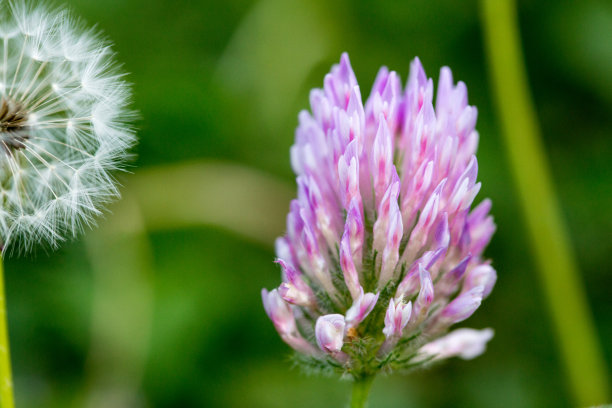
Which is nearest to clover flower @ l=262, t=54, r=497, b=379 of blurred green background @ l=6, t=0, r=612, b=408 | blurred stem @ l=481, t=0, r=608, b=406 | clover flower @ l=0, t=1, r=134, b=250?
clover flower @ l=0, t=1, r=134, b=250

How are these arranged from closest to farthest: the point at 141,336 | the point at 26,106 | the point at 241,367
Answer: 1. the point at 26,106
2. the point at 141,336
3. the point at 241,367

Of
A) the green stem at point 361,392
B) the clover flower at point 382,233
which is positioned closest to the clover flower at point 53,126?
the clover flower at point 382,233

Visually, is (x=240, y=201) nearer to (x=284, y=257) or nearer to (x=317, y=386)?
(x=317, y=386)

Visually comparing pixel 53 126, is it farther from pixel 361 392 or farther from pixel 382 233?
pixel 361 392

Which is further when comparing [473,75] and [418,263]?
[473,75]

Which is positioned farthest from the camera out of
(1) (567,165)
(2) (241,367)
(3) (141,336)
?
(1) (567,165)

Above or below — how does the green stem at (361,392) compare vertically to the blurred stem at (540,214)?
below

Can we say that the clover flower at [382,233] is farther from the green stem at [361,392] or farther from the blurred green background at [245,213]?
the blurred green background at [245,213]

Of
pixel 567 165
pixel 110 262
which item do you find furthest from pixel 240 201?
pixel 567 165
